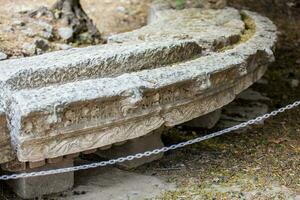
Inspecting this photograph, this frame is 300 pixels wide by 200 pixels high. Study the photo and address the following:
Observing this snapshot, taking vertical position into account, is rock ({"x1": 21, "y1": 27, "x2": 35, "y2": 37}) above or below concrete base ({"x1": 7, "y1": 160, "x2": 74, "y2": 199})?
above

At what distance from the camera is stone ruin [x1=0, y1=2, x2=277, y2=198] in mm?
4215

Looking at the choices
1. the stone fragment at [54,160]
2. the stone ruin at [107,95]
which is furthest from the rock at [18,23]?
the stone fragment at [54,160]

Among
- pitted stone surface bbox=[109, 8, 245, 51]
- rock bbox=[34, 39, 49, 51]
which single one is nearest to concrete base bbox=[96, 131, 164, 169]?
pitted stone surface bbox=[109, 8, 245, 51]

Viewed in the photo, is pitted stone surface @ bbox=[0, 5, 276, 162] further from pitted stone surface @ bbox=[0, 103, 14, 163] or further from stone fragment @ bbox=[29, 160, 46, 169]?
stone fragment @ bbox=[29, 160, 46, 169]

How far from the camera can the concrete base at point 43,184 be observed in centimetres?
457

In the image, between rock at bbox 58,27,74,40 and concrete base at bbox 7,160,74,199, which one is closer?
concrete base at bbox 7,160,74,199

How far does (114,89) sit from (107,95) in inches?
3.5

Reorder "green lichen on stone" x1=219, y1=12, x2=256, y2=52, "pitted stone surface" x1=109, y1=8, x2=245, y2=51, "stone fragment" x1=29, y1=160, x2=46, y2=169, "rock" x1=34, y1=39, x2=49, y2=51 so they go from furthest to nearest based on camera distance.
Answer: "rock" x1=34, y1=39, x2=49, y2=51 → "green lichen on stone" x1=219, y1=12, x2=256, y2=52 → "pitted stone surface" x1=109, y1=8, x2=245, y2=51 → "stone fragment" x1=29, y1=160, x2=46, y2=169

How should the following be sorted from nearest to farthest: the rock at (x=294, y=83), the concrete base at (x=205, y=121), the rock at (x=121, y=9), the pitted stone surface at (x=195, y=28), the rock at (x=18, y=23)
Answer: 1. the pitted stone surface at (x=195, y=28)
2. the concrete base at (x=205, y=121)
3. the rock at (x=18, y=23)
4. the rock at (x=294, y=83)
5. the rock at (x=121, y=9)

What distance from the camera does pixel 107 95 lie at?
4.40m

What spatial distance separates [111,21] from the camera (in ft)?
27.0

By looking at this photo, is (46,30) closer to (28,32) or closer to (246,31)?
(28,32)

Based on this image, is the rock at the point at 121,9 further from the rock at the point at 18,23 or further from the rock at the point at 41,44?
the rock at the point at 41,44

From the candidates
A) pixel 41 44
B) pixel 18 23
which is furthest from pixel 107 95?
pixel 18 23
